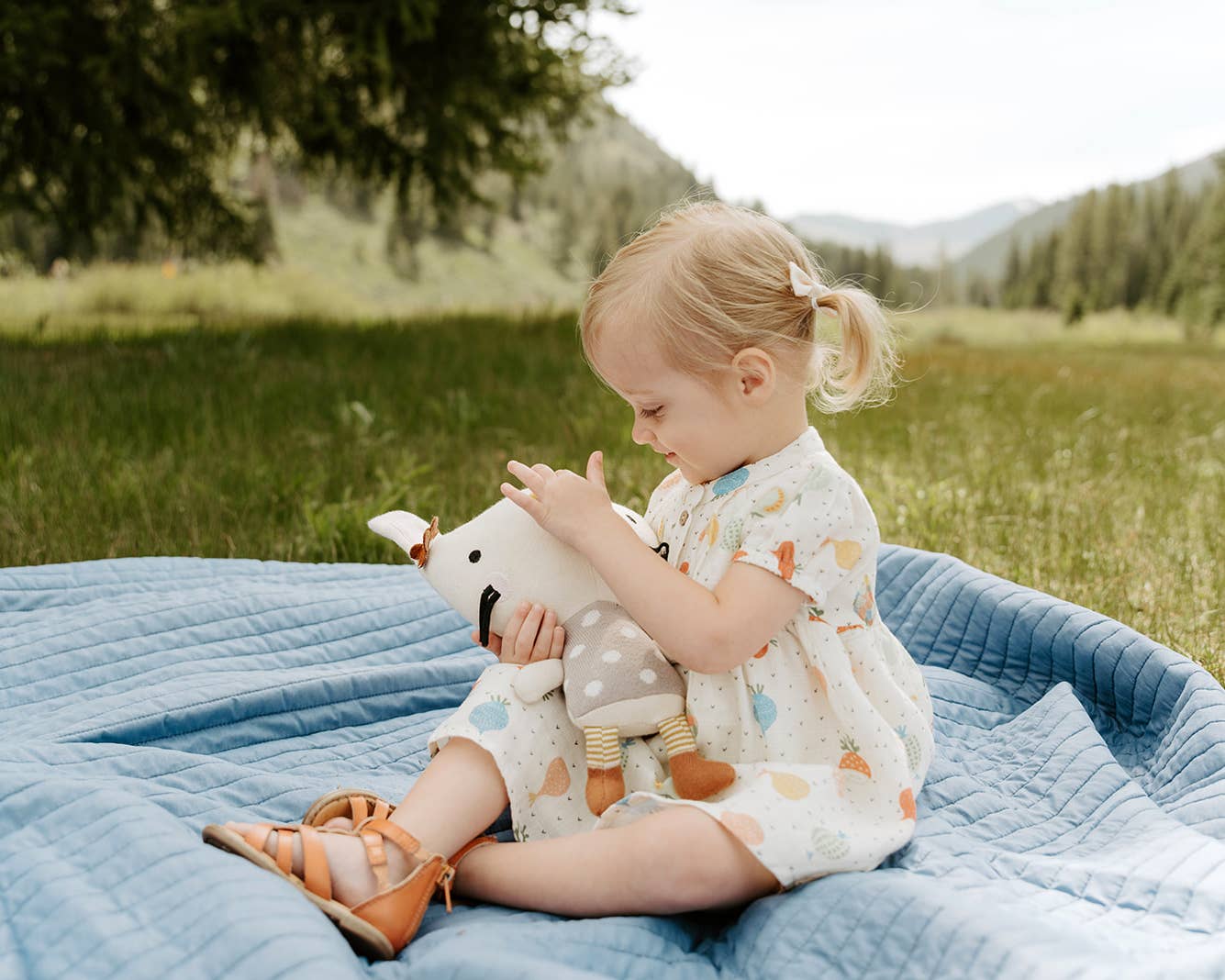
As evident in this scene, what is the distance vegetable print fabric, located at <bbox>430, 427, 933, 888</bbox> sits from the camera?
1383mm

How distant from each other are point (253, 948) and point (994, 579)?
1653 mm

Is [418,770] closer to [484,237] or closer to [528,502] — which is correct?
[528,502]

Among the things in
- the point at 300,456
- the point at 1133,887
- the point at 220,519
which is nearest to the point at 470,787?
the point at 1133,887

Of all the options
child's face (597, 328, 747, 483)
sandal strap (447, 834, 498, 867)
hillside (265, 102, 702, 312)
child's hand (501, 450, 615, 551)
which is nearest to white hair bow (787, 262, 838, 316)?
child's face (597, 328, 747, 483)

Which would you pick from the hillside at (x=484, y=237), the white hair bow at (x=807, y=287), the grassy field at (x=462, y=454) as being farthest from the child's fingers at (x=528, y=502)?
the hillside at (x=484, y=237)

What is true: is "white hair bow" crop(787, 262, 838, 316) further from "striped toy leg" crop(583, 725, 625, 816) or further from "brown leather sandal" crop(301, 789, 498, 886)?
"brown leather sandal" crop(301, 789, 498, 886)

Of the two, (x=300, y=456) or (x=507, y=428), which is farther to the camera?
(x=507, y=428)

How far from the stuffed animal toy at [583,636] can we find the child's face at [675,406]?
0.17 meters

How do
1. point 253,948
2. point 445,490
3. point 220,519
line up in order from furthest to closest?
point 445,490
point 220,519
point 253,948

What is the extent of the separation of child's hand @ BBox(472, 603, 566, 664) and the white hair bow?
1.83 ft

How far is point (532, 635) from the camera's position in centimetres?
152

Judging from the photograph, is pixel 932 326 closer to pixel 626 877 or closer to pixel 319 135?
pixel 319 135

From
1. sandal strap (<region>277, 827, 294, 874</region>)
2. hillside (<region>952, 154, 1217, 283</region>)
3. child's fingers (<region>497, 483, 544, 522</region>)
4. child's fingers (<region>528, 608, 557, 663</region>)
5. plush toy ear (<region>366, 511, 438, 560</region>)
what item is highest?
hillside (<region>952, 154, 1217, 283</region>)

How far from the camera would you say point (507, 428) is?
161 inches
